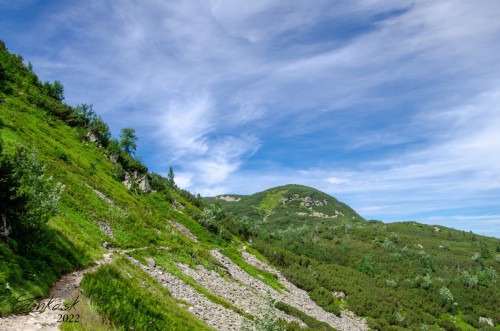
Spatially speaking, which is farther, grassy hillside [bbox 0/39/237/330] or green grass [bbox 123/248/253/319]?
green grass [bbox 123/248/253/319]

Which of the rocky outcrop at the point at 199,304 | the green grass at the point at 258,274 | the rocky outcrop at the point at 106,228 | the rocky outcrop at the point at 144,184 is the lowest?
the rocky outcrop at the point at 199,304

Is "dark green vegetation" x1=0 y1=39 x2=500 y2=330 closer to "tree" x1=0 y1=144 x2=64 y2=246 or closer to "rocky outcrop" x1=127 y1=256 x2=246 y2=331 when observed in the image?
"tree" x1=0 y1=144 x2=64 y2=246

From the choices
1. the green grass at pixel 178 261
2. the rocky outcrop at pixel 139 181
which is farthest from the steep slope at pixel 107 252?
the rocky outcrop at pixel 139 181

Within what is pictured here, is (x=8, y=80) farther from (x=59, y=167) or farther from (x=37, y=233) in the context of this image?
(x=37, y=233)

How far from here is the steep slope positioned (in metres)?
14.0

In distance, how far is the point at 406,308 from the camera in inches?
3334

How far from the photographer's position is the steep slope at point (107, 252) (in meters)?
14.0

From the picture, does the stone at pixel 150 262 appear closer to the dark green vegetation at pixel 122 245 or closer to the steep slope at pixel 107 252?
the steep slope at pixel 107 252

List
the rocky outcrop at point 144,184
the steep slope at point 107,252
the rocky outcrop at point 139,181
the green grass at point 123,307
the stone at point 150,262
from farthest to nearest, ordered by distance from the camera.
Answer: the rocky outcrop at point 144,184
the rocky outcrop at point 139,181
the stone at point 150,262
the steep slope at point 107,252
the green grass at point 123,307

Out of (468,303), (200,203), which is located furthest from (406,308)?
(200,203)

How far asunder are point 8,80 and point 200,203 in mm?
52508

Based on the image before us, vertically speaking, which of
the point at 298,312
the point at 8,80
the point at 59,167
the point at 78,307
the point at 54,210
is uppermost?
the point at 8,80

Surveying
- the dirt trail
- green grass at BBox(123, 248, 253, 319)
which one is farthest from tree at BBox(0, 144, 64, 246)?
green grass at BBox(123, 248, 253, 319)

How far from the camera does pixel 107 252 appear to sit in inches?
1195
